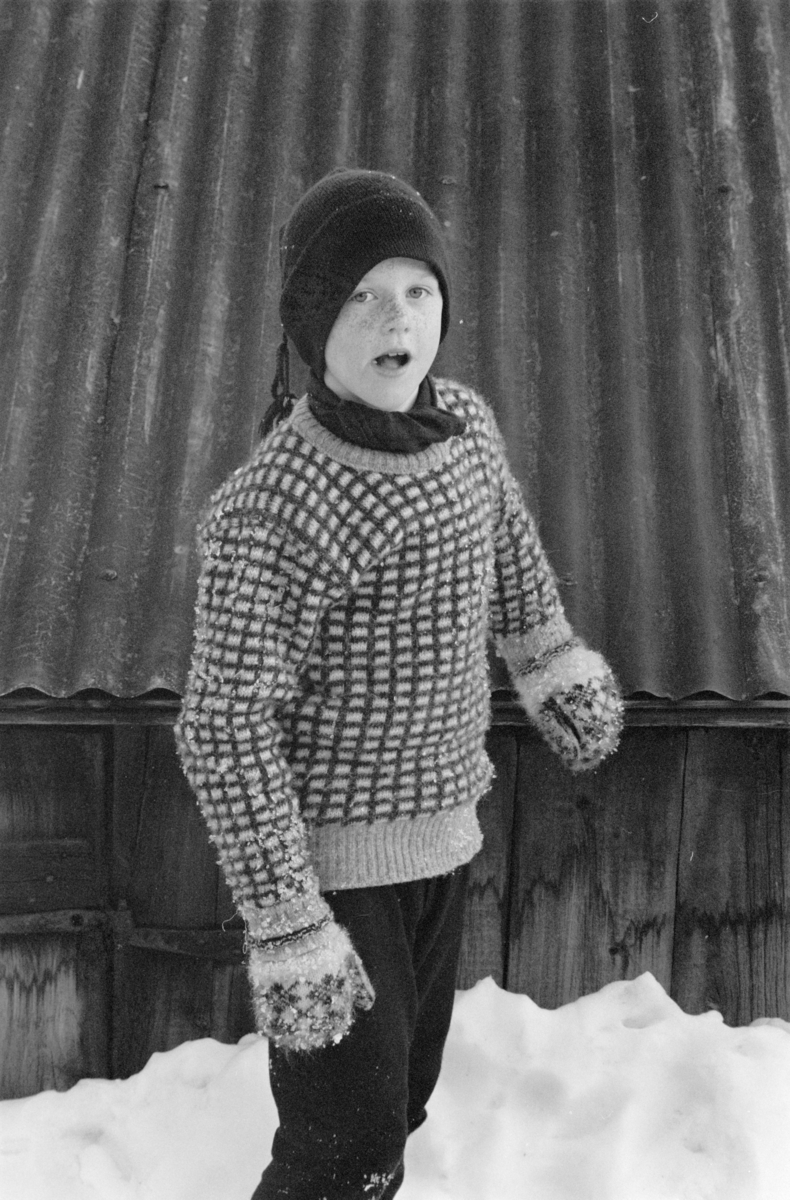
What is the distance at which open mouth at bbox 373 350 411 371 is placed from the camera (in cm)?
173

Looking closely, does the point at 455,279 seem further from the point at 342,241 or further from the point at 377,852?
the point at 377,852

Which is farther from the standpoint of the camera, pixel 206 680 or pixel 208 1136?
pixel 208 1136

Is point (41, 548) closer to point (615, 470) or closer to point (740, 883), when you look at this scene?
point (615, 470)

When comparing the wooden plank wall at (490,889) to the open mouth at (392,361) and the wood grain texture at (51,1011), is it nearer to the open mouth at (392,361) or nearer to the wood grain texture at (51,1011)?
the wood grain texture at (51,1011)

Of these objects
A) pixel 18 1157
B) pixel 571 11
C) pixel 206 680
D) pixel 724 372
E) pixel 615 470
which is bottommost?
pixel 18 1157

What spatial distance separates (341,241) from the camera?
Answer: 170cm

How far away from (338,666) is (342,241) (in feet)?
1.90

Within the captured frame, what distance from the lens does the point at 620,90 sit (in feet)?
9.84

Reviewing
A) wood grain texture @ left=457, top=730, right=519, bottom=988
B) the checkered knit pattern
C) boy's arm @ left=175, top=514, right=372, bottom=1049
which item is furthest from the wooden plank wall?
boy's arm @ left=175, top=514, right=372, bottom=1049

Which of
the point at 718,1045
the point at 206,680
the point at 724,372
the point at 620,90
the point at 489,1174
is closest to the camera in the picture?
the point at 206,680

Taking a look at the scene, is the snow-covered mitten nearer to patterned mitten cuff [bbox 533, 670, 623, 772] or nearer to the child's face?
patterned mitten cuff [bbox 533, 670, 623, 772]

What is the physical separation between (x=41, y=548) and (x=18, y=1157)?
113cm

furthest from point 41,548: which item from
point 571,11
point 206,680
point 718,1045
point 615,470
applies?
point 571,11

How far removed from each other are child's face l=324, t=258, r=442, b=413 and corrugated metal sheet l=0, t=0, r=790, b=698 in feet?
2.24
